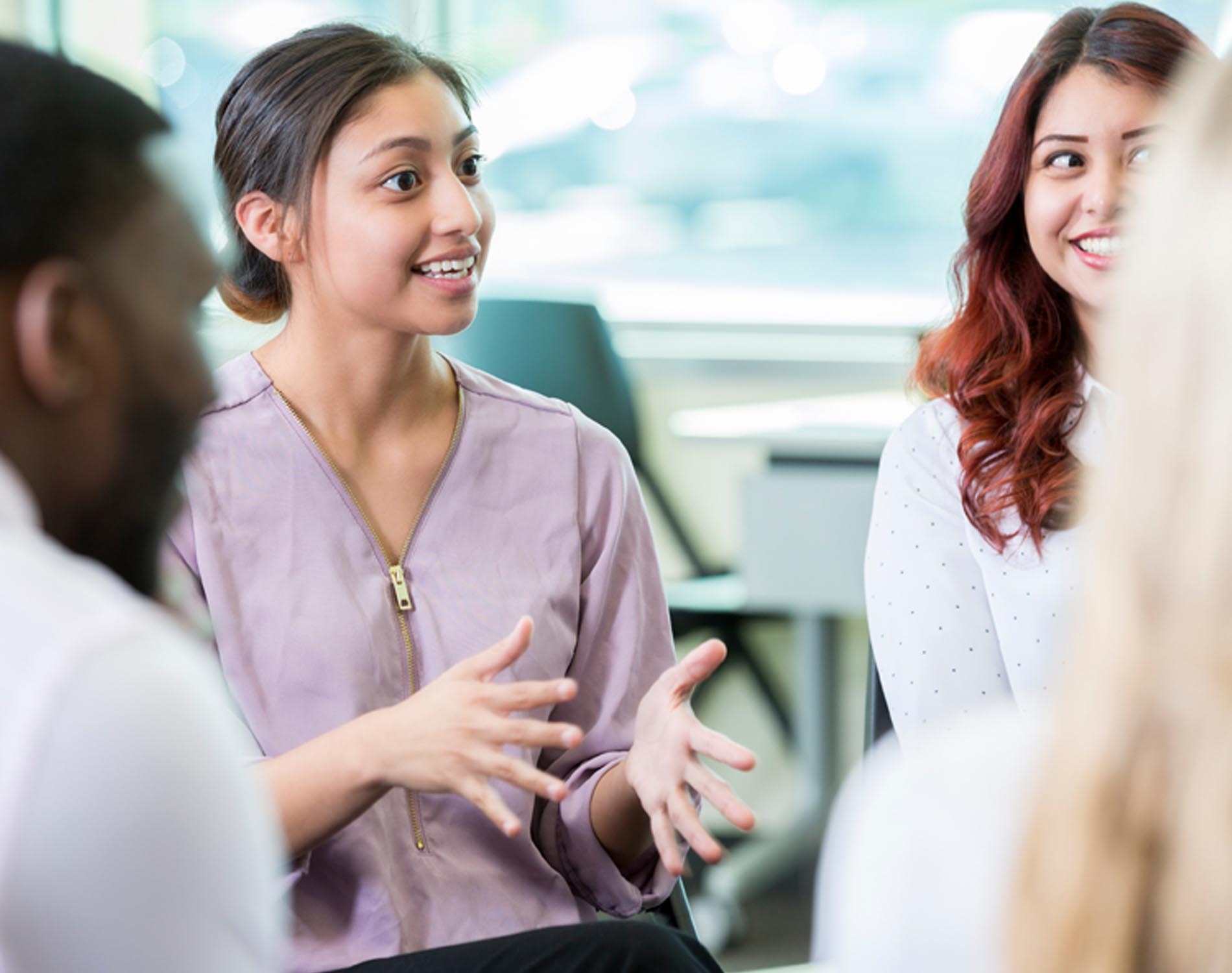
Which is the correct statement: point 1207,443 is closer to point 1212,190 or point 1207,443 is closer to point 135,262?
point 1212,190

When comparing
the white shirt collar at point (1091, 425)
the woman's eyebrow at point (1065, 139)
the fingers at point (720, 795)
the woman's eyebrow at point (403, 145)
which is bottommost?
the fingers at point (720, 795)

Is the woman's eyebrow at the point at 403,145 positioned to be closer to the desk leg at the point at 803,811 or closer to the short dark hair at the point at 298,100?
the short dark hair at the point at 298,100

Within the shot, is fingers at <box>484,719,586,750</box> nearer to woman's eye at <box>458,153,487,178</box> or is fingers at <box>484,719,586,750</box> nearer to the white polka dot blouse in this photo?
the white polka dot blouse

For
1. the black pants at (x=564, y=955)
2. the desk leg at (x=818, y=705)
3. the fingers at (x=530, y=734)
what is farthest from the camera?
the desk leg at (x=818, y=705)

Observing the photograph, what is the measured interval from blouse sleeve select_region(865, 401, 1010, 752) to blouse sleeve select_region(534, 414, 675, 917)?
0.75ft

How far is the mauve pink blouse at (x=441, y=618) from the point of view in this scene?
1283mm

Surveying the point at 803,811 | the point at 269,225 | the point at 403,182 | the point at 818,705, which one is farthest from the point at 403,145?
the point at 803,811

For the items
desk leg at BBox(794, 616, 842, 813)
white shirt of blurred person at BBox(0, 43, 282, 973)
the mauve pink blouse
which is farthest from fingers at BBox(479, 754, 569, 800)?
desk leg at BBox(794, 616, 842, 813)

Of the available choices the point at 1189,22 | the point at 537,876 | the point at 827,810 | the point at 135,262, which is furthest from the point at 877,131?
the point at 135,262

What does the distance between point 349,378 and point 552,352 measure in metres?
1.41

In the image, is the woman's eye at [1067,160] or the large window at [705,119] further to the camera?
the large window at [705,119]

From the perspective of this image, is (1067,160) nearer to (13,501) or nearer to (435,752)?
(435,752)

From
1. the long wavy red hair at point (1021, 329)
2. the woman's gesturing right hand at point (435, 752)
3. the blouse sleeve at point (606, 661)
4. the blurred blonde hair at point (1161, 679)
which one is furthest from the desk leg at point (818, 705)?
the blurred blonde hair at point (1161, 679)

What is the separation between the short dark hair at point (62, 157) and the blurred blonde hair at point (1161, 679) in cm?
47
